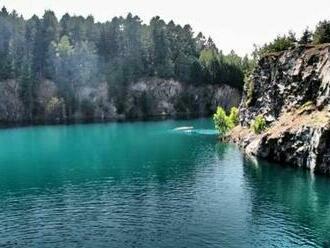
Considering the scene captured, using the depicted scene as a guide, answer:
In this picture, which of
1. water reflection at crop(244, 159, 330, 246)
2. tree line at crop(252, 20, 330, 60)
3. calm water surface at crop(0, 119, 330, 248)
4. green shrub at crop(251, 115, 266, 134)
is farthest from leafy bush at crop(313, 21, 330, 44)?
water reflection at crop(244, 159, 330, 246)

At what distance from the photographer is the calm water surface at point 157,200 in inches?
2459

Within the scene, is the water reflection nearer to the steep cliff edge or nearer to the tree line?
the steep cliff edge

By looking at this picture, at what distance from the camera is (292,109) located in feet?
410

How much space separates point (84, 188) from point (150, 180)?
44.4ft

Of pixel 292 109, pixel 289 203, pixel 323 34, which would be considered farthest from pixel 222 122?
pixel 289 203

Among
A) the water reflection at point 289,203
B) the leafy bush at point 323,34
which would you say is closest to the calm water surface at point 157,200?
the water reflection at point 289,203

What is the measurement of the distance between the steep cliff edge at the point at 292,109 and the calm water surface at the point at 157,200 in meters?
5.57

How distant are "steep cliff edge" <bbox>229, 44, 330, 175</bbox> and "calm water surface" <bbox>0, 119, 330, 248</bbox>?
557 cm

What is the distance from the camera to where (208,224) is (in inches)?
2648

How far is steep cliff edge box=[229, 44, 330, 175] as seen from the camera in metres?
104

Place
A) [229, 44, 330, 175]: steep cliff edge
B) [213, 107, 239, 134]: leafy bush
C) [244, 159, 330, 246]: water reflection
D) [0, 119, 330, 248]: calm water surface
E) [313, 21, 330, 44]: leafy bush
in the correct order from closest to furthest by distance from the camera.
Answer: [0, 119, 330, 248]: calm water surface
[244, 159, 330, 246]: water reflection
[229, 44, 330, 175]: steep cliff edge
[313, 21, 330, 44]: leafy bush
[213, 107, 239, 134]: leafy bush

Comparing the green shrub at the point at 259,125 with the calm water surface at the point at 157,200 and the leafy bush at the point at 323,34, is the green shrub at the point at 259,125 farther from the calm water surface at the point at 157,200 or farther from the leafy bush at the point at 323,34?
the leafy bush at the point at 323,34

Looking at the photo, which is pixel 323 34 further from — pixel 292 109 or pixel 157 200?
pixel 157 200

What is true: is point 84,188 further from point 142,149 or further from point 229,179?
point 142,149
